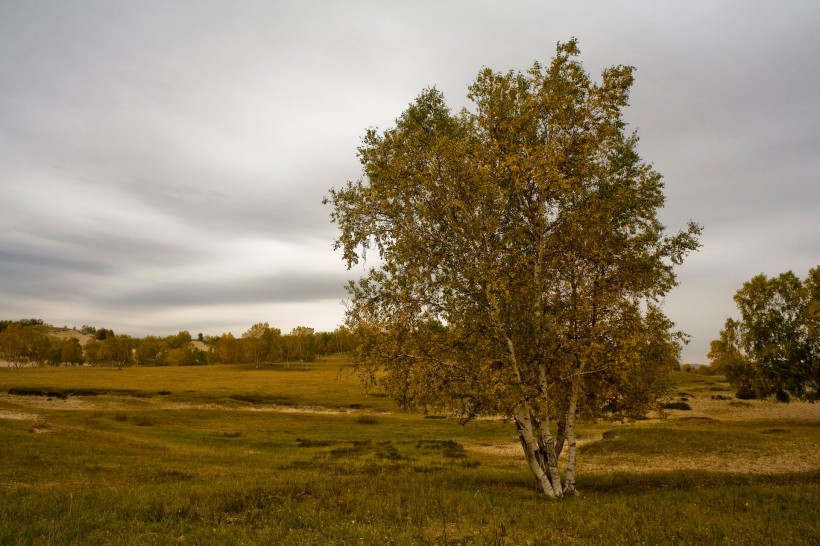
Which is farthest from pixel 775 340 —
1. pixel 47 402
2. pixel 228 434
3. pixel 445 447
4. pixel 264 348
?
pixel 264 348

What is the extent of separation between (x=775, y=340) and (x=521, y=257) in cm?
5674

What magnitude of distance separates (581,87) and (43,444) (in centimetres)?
4064

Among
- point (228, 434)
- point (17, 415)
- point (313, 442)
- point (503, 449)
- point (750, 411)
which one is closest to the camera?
point (503, 449)

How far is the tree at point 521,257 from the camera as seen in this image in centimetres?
1953

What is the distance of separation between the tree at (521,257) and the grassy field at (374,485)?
4185 millimetres

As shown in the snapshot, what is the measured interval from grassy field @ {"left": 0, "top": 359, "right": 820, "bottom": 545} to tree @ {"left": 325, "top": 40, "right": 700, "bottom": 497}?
13.7 ft

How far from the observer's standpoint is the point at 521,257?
19000mm

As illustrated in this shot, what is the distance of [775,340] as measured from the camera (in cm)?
5825

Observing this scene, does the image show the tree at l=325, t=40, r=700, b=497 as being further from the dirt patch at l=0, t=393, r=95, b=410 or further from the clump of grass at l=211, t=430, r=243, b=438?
the dirt patch at l=0, t=393, r=95, b=410

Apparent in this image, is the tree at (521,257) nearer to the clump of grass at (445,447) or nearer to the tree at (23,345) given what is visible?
the clump of grass at (445,447)

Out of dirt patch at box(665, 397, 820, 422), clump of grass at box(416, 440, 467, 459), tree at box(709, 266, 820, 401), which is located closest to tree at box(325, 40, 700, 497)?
clump of grass at box(416, 440, 467, 459)

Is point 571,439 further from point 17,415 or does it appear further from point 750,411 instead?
point 750,411

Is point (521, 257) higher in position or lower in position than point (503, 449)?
higher

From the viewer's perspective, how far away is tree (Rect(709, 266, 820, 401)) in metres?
56.9
